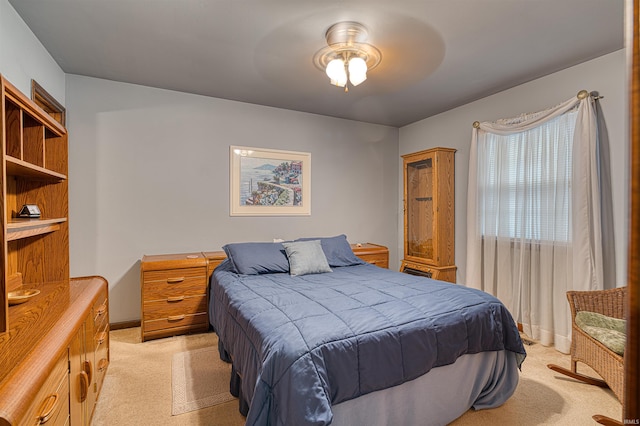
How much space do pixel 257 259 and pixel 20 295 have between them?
1.69 m

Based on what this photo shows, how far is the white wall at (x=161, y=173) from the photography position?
319 cm

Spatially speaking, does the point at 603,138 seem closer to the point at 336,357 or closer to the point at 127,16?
the point at 336,357

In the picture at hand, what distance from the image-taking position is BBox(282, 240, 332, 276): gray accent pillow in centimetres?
308

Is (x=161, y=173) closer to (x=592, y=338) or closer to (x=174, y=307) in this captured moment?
(x=174, y=307)

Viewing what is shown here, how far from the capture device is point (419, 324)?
1.76m

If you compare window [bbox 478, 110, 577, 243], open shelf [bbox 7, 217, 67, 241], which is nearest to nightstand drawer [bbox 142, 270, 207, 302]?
open shelf [bbox 7, 217, 67, 241]

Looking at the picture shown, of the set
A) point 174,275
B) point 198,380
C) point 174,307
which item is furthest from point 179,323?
point 198,380

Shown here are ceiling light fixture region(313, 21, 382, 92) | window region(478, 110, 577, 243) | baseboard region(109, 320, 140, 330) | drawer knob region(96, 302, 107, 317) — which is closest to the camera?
drawer knob region(96, 302, 107, 317)

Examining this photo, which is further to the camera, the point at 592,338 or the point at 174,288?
the point at 174,288

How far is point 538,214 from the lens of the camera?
3123mm

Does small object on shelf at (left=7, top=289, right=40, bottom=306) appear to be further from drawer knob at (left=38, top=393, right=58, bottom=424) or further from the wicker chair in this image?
the wicker chair

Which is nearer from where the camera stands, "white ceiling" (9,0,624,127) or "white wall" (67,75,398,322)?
→ "white ceiling" (9,0,624,127)

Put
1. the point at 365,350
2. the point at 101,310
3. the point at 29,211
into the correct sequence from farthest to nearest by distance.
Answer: the point at 101,310, the point at 29,211, the point at 365,350

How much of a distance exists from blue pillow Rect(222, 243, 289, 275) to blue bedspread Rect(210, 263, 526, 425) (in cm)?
45
